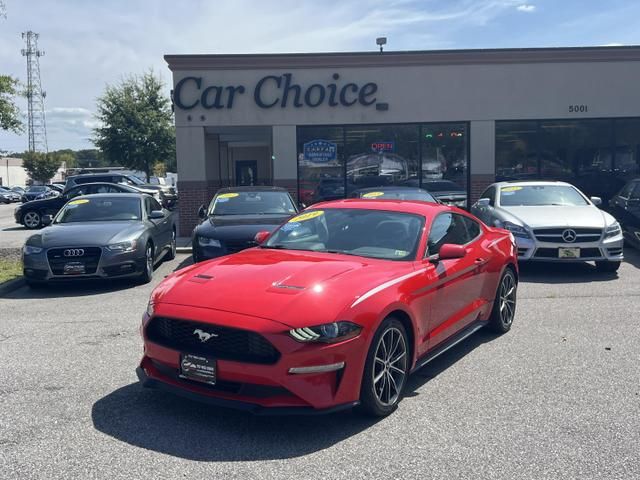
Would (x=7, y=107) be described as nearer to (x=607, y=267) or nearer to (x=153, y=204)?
(x=153, y=204)

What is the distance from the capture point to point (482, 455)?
380 centimetres

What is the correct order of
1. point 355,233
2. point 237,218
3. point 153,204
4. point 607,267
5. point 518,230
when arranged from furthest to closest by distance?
1. point 153,204
2. point 237,218
3. point 607,267
4. point 518,230
5. point 355,233

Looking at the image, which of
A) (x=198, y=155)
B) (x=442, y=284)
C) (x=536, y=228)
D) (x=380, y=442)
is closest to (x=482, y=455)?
(x=380, y=442)

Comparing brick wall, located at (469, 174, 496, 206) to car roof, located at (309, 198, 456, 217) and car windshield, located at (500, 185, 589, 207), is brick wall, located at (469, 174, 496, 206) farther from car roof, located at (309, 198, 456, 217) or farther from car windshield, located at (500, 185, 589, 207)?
car roof, located at (309, 198, 456, 217)

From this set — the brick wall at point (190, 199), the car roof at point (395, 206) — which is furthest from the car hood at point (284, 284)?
the brick wall at point (190, 199)

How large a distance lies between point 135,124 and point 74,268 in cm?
2713

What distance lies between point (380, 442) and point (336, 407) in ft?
1.16

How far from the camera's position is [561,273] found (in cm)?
1058

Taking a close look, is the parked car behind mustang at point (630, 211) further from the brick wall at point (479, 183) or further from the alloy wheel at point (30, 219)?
the alloy wheel at point (30, 219)

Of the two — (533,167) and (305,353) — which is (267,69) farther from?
(305,353)

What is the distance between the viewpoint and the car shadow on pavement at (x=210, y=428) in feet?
12.7

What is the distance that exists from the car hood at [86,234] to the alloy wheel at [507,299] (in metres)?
5.54

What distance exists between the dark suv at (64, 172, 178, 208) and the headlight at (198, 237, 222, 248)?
10883 mm

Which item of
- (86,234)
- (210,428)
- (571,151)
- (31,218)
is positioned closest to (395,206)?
(210,428)
